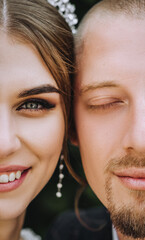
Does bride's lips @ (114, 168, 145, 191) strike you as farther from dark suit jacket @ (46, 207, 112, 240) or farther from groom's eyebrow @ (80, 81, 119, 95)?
dark suit jacket @ (46, 207, 112, 240)

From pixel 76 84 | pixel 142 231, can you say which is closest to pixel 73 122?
pixel 76 84

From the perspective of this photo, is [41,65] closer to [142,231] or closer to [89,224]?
[142,231]

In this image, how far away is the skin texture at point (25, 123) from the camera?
6.66 ft

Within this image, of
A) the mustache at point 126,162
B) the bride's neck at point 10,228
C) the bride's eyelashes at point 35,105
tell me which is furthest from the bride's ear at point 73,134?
the bride's neck at point 10,228

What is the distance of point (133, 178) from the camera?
217 centimetres

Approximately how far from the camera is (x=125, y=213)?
218cm

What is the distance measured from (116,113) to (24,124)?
0.62 meters

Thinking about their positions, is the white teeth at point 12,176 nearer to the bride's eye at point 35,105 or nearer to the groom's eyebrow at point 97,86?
the bride's eye at point 35,105

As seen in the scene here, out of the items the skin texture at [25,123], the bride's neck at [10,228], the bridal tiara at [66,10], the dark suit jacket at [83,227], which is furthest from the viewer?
the dark suit jacket at [83,227]

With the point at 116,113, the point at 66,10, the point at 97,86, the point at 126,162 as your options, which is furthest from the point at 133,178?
the point at 66,10

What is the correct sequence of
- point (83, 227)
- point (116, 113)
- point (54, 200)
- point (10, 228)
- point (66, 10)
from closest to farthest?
point (116, 113), point (10, 228), point (66, 10), point (83, 227), point (54, 200)

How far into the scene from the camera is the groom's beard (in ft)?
7.03

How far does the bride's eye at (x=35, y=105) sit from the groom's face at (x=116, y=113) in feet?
0.86

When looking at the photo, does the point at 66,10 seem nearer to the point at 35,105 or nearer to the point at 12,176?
the point at 35,105
